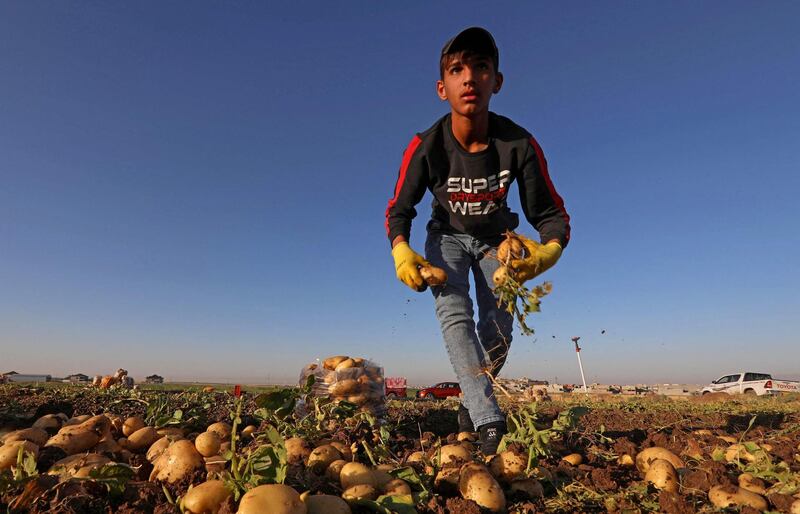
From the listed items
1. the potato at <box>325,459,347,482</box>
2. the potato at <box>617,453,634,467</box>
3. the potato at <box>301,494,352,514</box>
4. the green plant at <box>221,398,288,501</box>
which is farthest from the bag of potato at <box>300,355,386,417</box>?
the potato at <box>301,494,352,514</box>

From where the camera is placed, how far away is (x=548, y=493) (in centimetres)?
213

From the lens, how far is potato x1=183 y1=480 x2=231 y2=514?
1.64 m

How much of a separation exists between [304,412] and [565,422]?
97.8 inches

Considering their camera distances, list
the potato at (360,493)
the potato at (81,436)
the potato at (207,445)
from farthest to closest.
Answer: the potato at (81,436), the potato at (207,445), the potato at (360,493)

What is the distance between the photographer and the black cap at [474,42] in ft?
12.0

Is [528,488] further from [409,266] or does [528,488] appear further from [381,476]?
[409,266]

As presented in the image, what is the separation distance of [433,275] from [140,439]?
7.03 feet

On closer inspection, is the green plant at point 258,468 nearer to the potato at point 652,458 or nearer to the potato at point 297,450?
the potato at point 297,450

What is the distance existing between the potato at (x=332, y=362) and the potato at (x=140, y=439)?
6.75ft

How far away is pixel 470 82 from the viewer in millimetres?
3689

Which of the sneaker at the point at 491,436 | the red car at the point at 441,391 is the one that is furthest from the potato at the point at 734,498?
the red car at the point at 441,391

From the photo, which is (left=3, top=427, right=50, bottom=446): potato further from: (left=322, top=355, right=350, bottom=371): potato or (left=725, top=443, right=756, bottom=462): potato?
(left=725, top=443, right=756, bottom=462): potato

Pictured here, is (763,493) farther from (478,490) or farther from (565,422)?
(478,490)

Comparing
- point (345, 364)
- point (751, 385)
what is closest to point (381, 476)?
point (345, 364)
